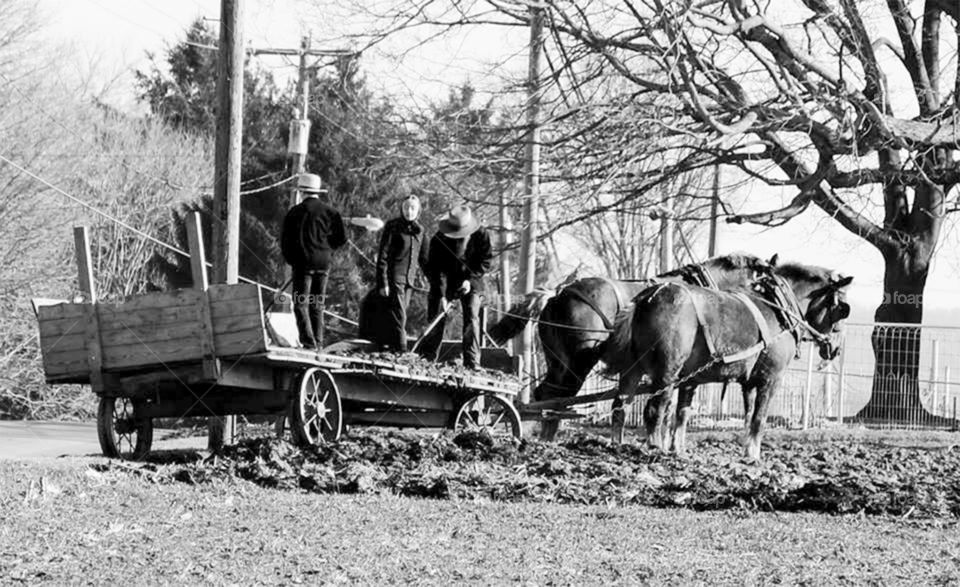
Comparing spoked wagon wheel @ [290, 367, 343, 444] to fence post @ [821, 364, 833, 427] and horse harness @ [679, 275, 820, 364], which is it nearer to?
horse harness @ [679, 275, 820, 364]

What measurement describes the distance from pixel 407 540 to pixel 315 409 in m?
5.49

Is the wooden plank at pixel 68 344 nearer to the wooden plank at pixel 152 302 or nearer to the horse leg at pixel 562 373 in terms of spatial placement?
the wooden plank at pixel 152 302

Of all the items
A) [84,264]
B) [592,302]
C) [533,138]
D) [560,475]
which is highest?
[533,138]

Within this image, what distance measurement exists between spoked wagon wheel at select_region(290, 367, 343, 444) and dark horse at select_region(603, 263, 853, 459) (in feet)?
10.1

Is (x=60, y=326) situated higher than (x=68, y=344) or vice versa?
(x=60, y=326)

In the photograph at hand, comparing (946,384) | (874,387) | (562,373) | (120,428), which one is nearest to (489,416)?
(562,373)

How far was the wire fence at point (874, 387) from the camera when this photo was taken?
27.0 m

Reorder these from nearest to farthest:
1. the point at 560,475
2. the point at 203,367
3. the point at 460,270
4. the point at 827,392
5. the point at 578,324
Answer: the point at 560,475 → the point at 203,367 → the point at 460,270 → the point at 578,324 → the point at 827,392

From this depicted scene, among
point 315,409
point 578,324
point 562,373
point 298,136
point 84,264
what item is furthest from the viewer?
point 298,136

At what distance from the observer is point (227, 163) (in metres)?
18.0

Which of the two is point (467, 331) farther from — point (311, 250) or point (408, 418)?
point (311, 250)

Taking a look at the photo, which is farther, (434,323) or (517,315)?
(517,315)

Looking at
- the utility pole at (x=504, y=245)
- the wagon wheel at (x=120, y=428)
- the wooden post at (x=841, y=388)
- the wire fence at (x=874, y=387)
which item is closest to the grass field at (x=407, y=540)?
the wagon wheel at (x=120, y=428)

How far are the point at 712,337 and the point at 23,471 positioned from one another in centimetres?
706
